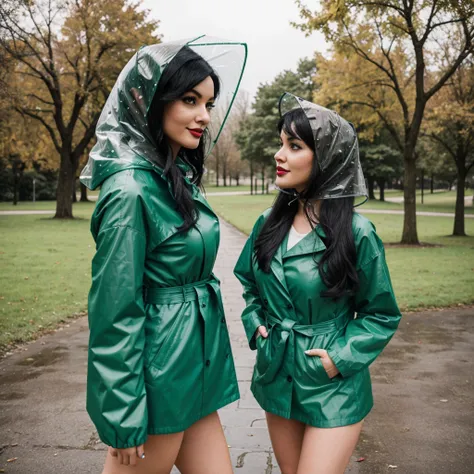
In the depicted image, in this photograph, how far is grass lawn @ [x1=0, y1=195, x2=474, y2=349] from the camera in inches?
311

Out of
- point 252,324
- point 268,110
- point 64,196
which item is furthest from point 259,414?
point 268,110

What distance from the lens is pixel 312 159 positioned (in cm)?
256

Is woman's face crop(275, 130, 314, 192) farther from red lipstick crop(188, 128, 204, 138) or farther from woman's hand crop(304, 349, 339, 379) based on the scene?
woman's hand crop(304, 349, 339, 379)

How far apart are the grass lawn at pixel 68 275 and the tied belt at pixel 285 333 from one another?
15.9 feet

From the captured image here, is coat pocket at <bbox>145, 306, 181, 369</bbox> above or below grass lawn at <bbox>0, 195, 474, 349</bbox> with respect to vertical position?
above

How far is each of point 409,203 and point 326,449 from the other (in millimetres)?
15077

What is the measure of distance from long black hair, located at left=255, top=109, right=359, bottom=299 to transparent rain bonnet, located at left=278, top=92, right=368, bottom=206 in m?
0.03

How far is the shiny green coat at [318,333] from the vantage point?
2.36 metres

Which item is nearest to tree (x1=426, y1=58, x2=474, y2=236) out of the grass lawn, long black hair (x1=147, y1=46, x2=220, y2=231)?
the grass lawn

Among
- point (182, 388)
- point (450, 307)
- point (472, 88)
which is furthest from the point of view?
point (472, 88)

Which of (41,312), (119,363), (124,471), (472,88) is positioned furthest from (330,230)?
(472,88)

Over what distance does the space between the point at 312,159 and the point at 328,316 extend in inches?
29.3

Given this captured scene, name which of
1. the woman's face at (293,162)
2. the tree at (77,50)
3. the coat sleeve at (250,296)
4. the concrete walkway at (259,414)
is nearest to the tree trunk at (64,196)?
the tree at (77,50)

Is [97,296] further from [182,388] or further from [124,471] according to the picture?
[124,471]
